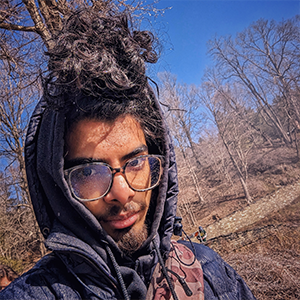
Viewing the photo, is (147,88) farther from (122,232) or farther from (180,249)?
(180,249)

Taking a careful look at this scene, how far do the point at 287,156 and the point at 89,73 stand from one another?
21555mm

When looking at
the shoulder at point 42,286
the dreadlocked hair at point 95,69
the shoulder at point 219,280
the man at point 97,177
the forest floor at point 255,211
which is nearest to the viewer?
the shoulder at point 42,286

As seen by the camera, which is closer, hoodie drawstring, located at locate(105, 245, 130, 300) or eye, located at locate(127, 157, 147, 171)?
hoodie drawstring, located at locate(105, 245, 130, 300)

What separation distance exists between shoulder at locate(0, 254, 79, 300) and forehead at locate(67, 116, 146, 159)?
0.60 metres

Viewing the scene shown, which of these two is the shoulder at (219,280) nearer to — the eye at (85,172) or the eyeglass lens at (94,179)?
the eyeglass lens at (94,179)

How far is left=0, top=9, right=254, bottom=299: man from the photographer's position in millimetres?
978

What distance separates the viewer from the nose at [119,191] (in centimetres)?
108

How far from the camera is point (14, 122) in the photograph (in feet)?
25.0

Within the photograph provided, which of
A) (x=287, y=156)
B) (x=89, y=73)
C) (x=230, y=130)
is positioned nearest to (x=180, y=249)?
(x=89, y=73)

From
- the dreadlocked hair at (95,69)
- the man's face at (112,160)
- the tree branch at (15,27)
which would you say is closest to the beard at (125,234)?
the man's face at (112,160)

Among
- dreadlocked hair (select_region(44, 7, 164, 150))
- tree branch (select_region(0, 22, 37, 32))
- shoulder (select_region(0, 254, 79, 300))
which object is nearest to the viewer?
shoulder (select_region(0, 254, 79, 300))

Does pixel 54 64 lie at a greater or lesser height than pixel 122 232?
greater

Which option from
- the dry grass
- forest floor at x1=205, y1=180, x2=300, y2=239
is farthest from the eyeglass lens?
forest floor at x1=205, y1=180, x2=300, y2=239

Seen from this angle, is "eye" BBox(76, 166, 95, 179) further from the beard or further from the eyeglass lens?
the beard
